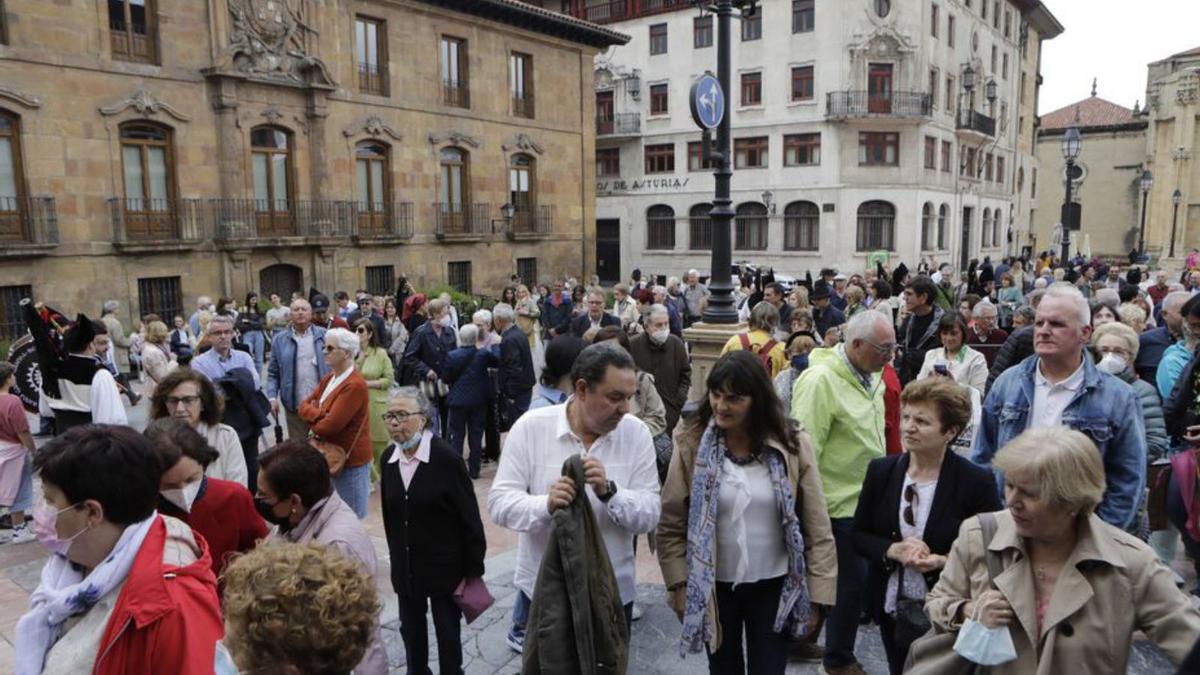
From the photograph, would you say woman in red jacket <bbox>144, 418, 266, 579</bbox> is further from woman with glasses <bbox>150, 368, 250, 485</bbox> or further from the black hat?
the black hat

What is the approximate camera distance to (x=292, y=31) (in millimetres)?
19656

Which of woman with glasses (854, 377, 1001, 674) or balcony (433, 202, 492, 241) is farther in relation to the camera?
balcony (433, 202, 492, 241)

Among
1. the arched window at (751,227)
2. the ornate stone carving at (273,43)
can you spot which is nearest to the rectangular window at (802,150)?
the arched window at (751,227)

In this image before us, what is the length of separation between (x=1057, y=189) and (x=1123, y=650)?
64.7m

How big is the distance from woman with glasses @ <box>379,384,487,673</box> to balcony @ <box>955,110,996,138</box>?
3980 centimetres

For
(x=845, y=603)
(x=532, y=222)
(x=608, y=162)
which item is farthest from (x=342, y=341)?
(x=608, y=162)

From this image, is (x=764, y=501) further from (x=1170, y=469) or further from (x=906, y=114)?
(x=906, y=114)

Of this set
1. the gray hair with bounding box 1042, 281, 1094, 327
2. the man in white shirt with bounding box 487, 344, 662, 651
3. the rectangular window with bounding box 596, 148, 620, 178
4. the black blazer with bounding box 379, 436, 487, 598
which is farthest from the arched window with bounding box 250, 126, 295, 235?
the rectangular window with bounding box 596, 148, 620, 178

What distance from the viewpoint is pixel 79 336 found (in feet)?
20.5

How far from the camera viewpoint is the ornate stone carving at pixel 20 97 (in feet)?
49.9

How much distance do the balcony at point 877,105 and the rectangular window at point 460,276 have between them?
18.4m

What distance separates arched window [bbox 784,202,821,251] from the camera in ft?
114

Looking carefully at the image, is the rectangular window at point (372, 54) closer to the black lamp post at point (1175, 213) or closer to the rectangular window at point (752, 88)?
the rectangular window at point (752, 88)

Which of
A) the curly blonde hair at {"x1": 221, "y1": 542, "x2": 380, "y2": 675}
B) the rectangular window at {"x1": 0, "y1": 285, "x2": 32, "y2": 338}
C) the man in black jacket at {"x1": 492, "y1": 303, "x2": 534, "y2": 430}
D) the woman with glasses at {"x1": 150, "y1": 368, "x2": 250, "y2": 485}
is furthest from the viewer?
the rectangular window at {"x1": 0, "y1": 285, "x2": 32, "y2": 338}
